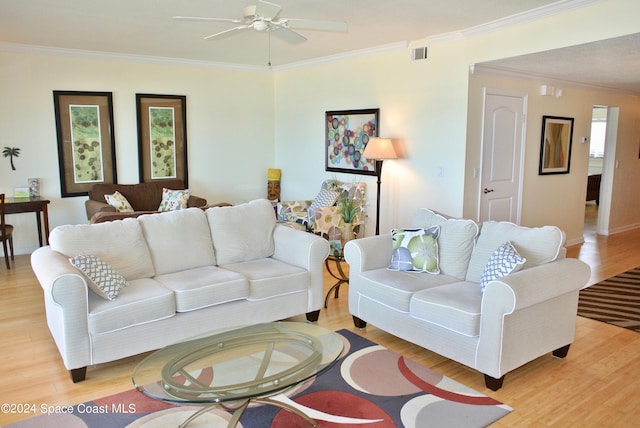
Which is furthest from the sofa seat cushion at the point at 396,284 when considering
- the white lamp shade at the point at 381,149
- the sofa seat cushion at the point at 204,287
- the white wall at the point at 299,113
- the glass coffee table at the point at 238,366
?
the white lamp shade at the point at 381,149

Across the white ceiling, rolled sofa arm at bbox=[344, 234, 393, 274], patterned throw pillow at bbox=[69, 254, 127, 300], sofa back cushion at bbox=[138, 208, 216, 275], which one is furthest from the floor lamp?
patterned throw pillow at bbox=[69, 254, 127, 300]

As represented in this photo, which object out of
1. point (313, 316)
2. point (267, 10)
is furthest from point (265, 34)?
point (313, 316)

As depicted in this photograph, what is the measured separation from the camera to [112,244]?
140 inches

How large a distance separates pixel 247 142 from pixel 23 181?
321cm

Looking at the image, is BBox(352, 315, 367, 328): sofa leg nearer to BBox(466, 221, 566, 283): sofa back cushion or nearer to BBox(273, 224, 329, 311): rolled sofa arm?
BBox(273, 224, 329, 311): rolled sofa arm

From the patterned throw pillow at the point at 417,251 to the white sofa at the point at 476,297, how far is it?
5 centimetres

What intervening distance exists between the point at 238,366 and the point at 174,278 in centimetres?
147

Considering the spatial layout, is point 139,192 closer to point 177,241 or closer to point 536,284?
point 177,241

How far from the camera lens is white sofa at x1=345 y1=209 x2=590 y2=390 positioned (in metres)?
2.89

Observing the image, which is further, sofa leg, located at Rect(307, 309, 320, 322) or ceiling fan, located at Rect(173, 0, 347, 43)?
sofa leg, located at Rect(307, 309, 320, 322)

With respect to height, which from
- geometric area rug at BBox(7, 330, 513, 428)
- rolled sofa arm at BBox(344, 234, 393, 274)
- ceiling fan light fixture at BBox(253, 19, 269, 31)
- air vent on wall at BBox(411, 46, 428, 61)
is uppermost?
air vent on wall at BBox(411, 46, 428, 61)

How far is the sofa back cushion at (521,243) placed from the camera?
3246 millimetres

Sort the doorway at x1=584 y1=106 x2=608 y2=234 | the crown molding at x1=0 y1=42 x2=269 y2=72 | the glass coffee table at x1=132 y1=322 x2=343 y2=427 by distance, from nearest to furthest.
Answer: the glass coffee table at x1=132 y1=322 x2=343 y2=427, the crown molding at x1=0 y1=42 x2=269 y2=72, the doorway at x1=584 y1=106 x2=608 y2=234

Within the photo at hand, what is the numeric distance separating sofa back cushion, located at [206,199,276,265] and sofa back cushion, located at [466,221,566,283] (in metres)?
1.77
